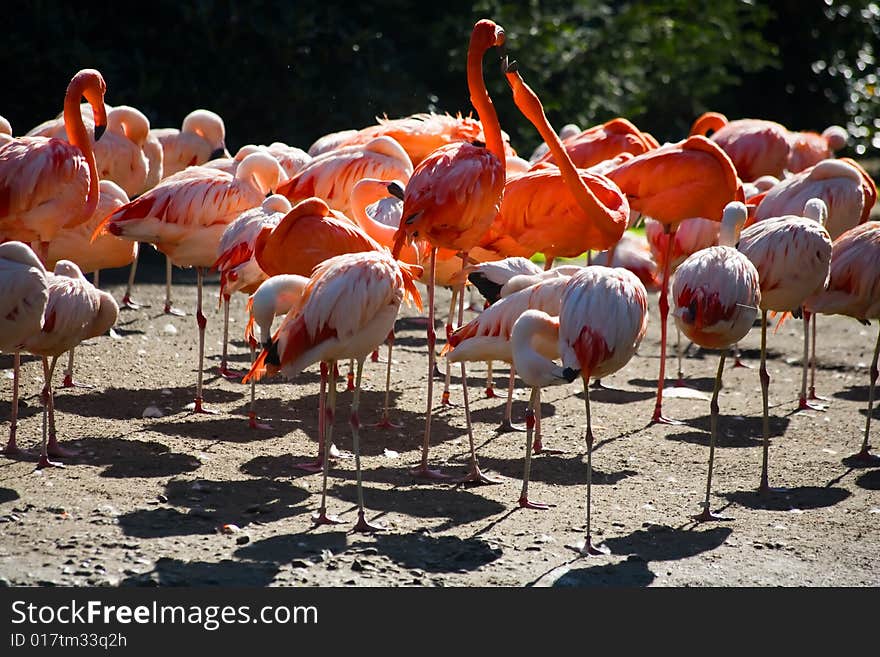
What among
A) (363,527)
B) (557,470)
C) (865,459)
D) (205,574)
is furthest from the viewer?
(865,459)

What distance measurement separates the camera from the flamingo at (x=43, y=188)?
562 centimetres

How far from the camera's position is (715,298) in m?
4.60

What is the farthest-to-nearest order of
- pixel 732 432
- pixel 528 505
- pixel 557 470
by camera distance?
1. pixel 732 432
2. pixel 557 470
3. pixel 528 505

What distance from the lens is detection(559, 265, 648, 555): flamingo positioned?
4.26m

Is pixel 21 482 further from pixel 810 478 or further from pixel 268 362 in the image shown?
pixel 810 478

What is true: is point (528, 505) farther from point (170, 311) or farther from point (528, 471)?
point (170, 311)

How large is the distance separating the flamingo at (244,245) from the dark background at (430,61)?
5.28 m

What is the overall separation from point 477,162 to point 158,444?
1.96 m

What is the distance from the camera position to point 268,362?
441 centimetres

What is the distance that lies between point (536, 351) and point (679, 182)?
2.20 meters

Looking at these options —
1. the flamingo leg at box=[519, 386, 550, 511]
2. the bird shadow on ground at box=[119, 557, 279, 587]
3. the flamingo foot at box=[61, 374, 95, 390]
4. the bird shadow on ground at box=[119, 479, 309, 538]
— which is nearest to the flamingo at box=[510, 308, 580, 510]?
the flamingo leg at box=[519, 386, 550, 511]

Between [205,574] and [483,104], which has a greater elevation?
[483,104]

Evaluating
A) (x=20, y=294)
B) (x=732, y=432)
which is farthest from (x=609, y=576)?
(x=20, y=294)

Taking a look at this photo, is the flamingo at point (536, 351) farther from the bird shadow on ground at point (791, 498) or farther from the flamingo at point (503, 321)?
the bird shadow on ground at point (791, 498)
